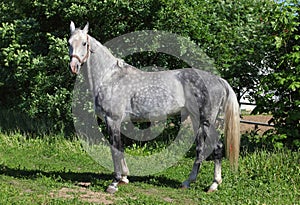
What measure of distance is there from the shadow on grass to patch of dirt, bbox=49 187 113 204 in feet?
1.15

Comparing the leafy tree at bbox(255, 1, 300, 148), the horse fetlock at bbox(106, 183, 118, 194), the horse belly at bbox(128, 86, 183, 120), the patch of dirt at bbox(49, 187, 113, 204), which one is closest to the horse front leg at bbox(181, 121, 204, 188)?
the horse belly at bbox(128, 86, 183, 120)

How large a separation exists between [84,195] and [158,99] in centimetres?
174

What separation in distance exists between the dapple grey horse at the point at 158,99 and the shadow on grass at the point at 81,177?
17.8 inches

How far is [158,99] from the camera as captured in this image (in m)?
5.90

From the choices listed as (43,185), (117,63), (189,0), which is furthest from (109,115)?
(189,0)

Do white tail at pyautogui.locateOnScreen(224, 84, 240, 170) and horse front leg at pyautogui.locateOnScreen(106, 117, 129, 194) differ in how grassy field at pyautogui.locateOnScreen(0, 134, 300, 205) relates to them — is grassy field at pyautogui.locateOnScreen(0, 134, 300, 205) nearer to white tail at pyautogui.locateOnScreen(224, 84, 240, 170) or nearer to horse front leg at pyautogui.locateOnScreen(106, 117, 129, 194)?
horse front leg at pyautogui.locateOnScreen(106, 117, 129, 194)

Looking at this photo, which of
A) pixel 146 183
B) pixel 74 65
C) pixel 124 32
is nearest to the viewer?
pixel 74 65

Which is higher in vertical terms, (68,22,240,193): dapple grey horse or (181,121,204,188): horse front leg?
(68,22,240,193): dapple grey horse

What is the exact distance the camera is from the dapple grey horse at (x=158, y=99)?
579 cm

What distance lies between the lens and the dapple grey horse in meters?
5.79

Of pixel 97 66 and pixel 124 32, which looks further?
pixel 124 32

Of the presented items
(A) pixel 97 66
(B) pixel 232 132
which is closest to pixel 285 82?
(B) pixel 232 132

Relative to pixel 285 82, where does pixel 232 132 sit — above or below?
below

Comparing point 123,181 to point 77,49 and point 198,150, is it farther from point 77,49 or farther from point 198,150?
point 77,49
